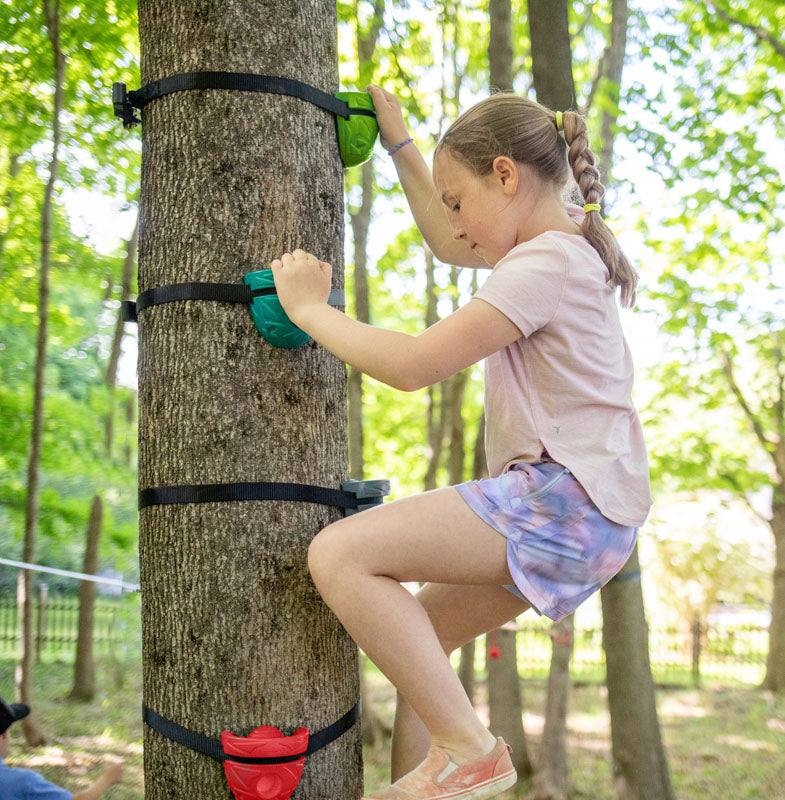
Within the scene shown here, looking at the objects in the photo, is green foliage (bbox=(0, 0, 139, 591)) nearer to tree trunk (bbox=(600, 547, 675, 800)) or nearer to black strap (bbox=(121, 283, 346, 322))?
tree trunk (bbox=(600, 547, 675, 800))

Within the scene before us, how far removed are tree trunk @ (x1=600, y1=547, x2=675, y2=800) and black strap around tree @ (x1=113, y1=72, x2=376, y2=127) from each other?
12.4 feet

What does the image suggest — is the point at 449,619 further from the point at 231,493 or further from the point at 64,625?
the point at 64,625

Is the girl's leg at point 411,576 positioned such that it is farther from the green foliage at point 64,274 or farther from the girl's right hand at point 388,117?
the green foliage at point 64,274

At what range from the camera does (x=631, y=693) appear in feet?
16.9

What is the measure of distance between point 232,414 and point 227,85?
717 millimetres

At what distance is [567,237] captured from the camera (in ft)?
5.78

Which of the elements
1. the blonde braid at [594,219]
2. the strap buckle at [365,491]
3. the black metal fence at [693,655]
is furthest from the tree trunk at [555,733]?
the black metal fence at [693,655]

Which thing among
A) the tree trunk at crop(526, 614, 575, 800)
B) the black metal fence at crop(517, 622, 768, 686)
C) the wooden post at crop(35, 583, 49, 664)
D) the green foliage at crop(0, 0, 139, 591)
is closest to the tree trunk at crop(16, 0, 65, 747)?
the green foliage at crop(0, 0, 139, 591)

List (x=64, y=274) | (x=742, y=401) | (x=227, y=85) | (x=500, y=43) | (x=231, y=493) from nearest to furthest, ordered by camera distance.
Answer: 1. (x=231, y=493)
2. (x=227, y=85)
3. (x=500, y=43)
4. (x=64, y=274)
5. (x=742, y=401)

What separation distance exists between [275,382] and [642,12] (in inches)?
323

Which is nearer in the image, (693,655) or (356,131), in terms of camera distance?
(356,131)

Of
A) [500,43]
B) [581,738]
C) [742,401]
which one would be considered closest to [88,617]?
[581,738]

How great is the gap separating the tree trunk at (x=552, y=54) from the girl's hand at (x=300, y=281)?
303 cm

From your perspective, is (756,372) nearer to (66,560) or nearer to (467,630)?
(66,560)
